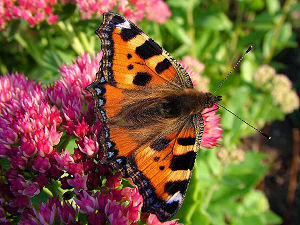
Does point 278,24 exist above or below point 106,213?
above

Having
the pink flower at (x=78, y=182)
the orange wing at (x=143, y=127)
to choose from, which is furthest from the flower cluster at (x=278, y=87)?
the pink flower at (x=78, y=182)

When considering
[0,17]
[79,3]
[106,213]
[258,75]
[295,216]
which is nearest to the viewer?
[106,213]

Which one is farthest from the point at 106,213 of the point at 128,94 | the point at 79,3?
the point at 79,3

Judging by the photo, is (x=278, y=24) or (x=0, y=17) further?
(x=278, y=24)

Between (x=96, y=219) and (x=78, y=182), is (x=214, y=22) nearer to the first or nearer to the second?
(x=78, y=182)

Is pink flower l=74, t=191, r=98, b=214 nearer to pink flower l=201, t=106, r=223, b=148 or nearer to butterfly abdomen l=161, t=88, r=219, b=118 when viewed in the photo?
butterfly abdomen l=161, t=88, r=219, b=118

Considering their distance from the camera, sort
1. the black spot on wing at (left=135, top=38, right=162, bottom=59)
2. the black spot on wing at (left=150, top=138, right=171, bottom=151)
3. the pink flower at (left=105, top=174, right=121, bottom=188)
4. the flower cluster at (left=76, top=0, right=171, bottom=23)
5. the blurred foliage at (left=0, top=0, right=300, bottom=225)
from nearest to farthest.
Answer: the black spot on wing at (left=150, top=138, right=171, bottom=151) → the pink flower at (left=105, top=174, right=121, bottom=188) → the black spot on wing at (left=135, top=38, right=162, bottom=59) → the flower cluster at (left=76, top=0, right=171, bottom=23) → the blurred foliage at (left=0, top=0, right=300, bottom=225)

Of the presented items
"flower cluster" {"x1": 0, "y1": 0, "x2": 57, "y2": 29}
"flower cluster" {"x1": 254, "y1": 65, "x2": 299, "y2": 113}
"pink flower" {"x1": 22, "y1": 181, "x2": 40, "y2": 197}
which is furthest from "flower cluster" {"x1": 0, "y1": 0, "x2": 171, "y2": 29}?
"flower cluster" {"x1": 254, "y1": 65, "x2": 299, "y2": 113}

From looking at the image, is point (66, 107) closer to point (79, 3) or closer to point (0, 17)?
point (79, 3)
